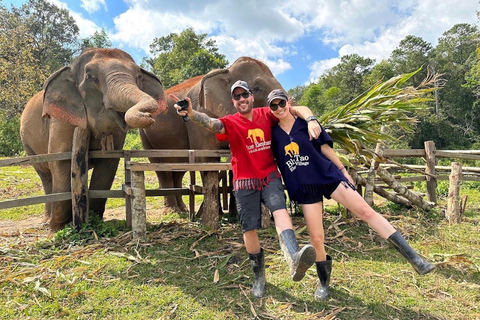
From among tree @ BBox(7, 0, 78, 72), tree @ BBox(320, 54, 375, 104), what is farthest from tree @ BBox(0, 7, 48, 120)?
tree @ BBox(320, 54, 375, 104)

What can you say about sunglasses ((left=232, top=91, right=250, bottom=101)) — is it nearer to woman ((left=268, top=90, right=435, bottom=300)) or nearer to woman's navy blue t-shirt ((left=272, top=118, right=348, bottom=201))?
woman ((left=268, top=90, right=435, bottom=300))

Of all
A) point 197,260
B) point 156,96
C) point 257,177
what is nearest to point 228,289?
point 197,260

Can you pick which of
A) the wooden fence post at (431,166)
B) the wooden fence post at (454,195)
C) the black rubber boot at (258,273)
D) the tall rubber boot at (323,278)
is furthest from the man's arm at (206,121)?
the wooden fence post at (431,166)

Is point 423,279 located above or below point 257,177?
below

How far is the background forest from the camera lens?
1906 cm

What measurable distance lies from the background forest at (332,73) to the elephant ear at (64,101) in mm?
15746

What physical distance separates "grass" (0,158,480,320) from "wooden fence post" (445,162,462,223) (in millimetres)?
231

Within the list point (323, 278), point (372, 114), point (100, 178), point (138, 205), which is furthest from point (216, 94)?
point (323, 278)

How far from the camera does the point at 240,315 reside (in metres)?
2.93

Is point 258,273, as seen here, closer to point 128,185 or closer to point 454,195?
point 128,185

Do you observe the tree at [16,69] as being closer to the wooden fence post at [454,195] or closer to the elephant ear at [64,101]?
the elephant ear at [64,101]

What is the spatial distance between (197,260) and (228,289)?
2.70ft

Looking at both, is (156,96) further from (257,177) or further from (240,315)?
(240,315)

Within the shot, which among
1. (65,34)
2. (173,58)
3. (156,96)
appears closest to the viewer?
(156,96)
